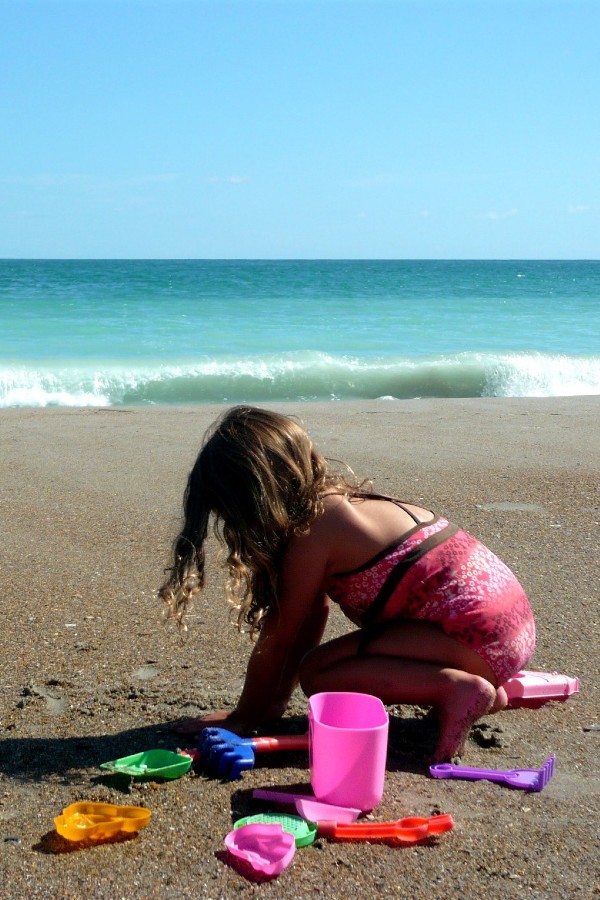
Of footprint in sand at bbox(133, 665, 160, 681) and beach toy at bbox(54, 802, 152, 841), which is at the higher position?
beach toy at bbox(54, 802, 152, 841)

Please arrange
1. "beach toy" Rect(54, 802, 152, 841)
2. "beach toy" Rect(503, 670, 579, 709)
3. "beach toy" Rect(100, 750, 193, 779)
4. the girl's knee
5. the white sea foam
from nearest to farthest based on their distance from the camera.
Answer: "beach toy" Rect(54, 802, 152, 841), "beach toy" Rect(100, 750, 193, 779), the girl's knee, "beach toy" Rect(503, 670, 579, 709), the white sea foam

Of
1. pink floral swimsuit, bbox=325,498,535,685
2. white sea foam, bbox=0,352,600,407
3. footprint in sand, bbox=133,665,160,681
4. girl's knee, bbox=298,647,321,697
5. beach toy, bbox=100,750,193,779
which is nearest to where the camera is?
beach toy, bbox=100,750,193,779

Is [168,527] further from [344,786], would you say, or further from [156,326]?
[156,326]

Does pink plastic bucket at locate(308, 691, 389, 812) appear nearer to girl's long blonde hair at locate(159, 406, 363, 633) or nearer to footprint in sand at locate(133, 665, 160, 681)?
girl's long blonde hair at locate(159, 406, 363, 633)

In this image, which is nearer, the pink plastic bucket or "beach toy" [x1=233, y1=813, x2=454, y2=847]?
"beach toy" [x1=233, y1=813, x2=454, y2=847]

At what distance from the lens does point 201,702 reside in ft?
10.3

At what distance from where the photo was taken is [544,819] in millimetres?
2395

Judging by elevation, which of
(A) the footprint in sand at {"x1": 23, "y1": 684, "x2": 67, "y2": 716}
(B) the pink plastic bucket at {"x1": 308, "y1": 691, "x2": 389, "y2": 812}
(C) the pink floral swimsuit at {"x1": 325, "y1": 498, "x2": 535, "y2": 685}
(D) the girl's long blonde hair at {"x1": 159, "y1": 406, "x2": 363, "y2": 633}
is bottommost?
(A) the footprint in sand at {"x1": 23, "y1": 684, "x2": 67, "y2": 716}

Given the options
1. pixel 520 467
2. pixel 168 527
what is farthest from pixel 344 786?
pixel 520 467

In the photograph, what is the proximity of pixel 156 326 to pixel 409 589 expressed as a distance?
716 inches

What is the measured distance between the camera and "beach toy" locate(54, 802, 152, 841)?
7.29 ft

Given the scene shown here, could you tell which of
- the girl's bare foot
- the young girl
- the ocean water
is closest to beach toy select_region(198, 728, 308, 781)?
the young girl

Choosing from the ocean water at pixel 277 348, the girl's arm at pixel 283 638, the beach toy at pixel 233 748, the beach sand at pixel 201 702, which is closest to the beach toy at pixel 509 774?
the beach sand at pixel 201 702

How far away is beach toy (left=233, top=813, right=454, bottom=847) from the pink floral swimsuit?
2.09 feet
